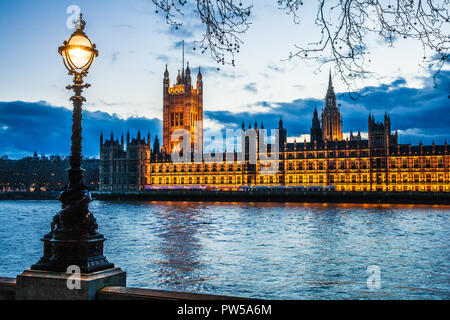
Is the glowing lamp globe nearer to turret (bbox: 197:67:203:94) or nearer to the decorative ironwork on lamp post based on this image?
the decorative ironwork on lamp post

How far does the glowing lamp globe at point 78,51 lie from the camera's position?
18.2ft

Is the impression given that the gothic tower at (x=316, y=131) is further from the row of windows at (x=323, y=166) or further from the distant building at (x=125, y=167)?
the distant building at (x=125, y=167)

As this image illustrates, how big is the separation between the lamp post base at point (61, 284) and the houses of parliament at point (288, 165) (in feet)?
316

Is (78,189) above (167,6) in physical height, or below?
below

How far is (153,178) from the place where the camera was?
115 m

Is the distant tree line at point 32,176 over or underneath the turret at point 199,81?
underneath

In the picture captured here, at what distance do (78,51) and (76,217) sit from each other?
200 centimetres

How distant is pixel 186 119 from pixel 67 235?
410 ft

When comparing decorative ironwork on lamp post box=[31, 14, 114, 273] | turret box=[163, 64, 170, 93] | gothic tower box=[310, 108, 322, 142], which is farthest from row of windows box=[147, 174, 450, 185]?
decorative ironwork on lamp post box=[31, 14, 114, 273]

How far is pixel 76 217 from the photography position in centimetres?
544

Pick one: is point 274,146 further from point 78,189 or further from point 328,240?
point 78,189

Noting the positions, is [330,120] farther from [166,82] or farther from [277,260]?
[277,260]

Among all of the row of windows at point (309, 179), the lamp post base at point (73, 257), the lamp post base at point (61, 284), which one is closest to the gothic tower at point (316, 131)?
the row of windows at point (309, 179)
